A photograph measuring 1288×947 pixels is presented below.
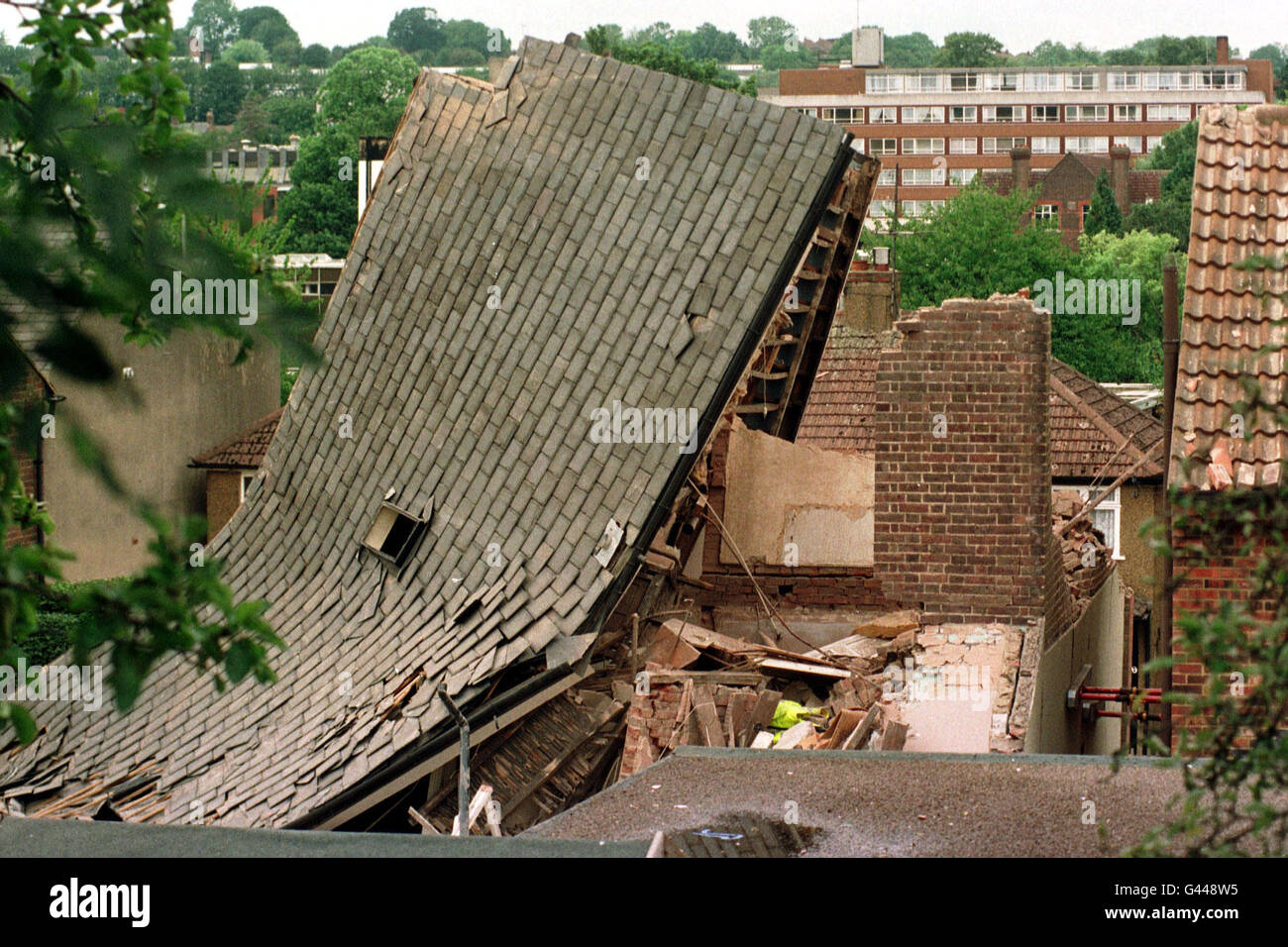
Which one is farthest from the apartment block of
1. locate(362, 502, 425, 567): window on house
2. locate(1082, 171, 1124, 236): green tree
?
locate(362, 502, 425, 567): window on house

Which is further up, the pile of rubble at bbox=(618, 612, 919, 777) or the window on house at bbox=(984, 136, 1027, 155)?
the window on house at bbox=(984, 136, 1027, 155)

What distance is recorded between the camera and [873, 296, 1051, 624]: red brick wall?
12180 mm

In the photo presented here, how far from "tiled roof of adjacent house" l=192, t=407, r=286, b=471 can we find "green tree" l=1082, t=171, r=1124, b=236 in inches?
2446

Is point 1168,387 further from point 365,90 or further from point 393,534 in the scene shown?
point 365,90

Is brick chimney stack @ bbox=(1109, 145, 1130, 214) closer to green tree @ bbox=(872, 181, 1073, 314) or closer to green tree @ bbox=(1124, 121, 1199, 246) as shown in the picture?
green tree @ bbox=(1124, 121, 1199, 246)

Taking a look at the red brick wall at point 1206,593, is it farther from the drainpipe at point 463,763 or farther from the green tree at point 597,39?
the green tree at point 597,39

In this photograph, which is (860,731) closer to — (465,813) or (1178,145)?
(465,813)

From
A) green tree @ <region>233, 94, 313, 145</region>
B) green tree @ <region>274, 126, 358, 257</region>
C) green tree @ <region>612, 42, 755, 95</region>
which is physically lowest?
green tree @ <region>274, 126, 358, 257</region>

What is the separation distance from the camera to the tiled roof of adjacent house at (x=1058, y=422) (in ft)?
84.4

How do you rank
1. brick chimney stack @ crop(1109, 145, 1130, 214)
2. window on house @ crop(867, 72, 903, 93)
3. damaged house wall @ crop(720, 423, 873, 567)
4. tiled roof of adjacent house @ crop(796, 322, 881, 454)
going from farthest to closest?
window on house @ crop(867, 72, 903, 93), brick chimney stack @ crop(1109, 145, 1130, 214), tiled roof of adjacent house @ crop(796, 322, 881, 454), damaged house wall @ crop(720, 423, 873, 567)

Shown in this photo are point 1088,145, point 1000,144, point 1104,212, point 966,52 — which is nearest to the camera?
point 1104,212

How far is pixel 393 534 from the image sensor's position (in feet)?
47.5

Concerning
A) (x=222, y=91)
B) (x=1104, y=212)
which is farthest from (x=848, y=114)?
(x=222, y=91)

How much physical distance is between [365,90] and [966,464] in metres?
79.2
